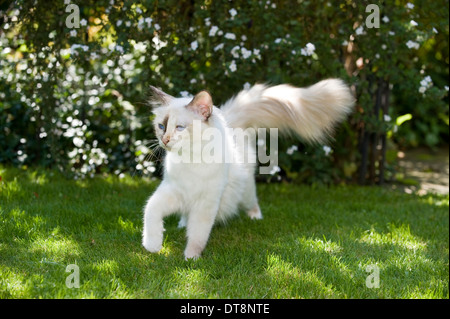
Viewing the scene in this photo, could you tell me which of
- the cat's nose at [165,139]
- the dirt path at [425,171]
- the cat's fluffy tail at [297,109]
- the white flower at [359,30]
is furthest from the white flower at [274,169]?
the cat's nose at [165,139]

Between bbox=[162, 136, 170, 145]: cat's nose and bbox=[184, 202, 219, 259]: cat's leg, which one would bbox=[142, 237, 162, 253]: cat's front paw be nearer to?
bbox=[184, 202, 219, 259]: cat's leg

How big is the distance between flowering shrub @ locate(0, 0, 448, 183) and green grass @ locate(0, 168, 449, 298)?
1.85 ft

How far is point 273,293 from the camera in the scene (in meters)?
2.71

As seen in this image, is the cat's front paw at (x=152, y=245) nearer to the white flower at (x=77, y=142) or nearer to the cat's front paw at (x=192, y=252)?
the cat's front paw at (x=192, y=252)

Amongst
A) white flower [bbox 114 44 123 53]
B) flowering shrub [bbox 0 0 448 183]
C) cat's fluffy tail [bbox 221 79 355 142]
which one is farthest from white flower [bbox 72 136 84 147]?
cat's fluffy tail [bbox 221 79 355 142]

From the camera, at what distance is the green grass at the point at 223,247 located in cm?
274

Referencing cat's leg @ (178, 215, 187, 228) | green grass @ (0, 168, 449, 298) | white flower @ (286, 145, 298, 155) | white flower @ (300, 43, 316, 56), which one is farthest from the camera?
white flower @ (286, 145, 298, 155)

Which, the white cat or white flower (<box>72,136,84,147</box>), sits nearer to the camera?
the white cat

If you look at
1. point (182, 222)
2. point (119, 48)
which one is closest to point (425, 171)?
point (182, 222)

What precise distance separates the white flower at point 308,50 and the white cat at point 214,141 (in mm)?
527

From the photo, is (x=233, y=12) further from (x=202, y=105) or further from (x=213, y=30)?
(x=202, y=105)

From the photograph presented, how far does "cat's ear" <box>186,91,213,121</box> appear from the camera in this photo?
9.90 feet

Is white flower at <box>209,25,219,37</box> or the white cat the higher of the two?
white flower at <box>209,25,219,37</box>
